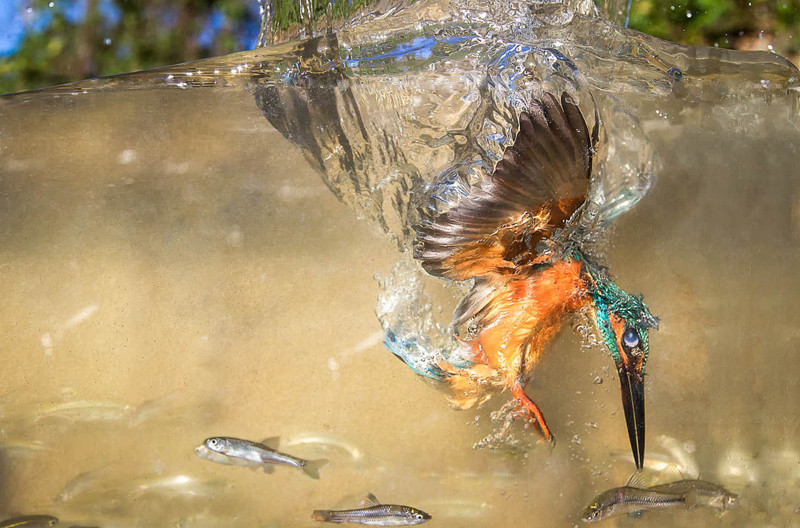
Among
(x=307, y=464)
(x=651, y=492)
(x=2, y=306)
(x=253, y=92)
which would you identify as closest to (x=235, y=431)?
(x=307, y=464)

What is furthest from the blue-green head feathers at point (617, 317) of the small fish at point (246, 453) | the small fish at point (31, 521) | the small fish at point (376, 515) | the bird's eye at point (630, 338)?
the small fish at point (31, 521)

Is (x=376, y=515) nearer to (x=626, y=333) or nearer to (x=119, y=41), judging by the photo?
(x=626, y=333)

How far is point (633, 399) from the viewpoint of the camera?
144 cm

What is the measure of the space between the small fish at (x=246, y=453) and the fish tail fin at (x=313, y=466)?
0.06ft

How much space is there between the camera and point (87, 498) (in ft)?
4.58

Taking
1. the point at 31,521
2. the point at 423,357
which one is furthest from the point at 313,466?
the point at 31,521

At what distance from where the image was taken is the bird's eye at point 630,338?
1.39 m

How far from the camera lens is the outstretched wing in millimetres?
1163

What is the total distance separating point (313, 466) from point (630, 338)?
0.65 meters

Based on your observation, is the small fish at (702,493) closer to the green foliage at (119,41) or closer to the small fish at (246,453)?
the small fish at (246,453)

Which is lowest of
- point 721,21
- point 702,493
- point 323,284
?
point 702,493

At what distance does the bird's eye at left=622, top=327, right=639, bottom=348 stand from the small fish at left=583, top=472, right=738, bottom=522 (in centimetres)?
32

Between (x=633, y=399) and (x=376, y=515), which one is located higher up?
(x=633, y=399)

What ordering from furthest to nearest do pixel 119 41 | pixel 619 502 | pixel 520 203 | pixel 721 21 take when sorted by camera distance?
pixel 119 41 → pixel 721 21 → pixel 619 502 → pixel 520 203
